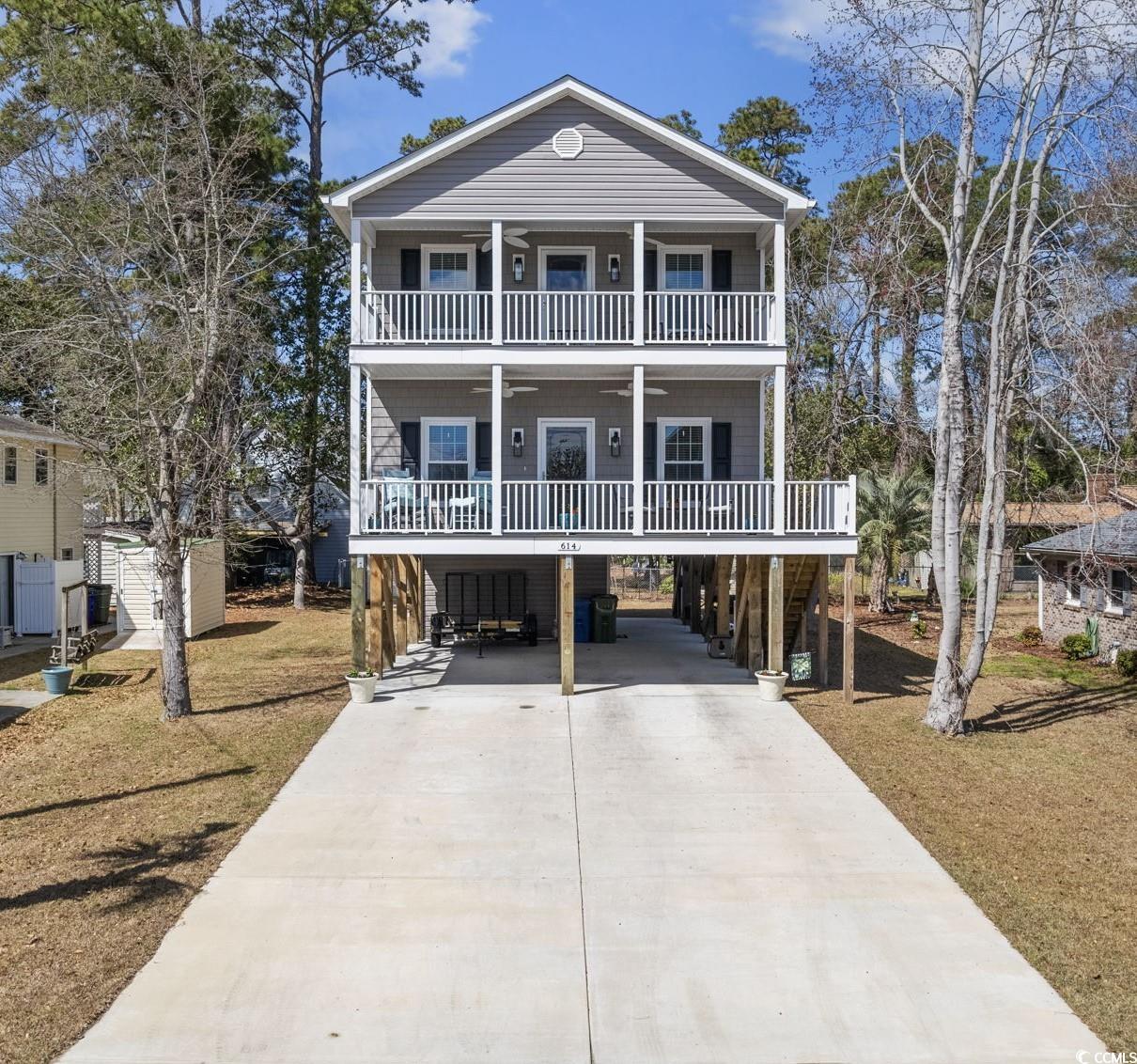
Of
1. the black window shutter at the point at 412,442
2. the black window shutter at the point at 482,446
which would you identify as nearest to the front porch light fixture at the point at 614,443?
the black window shutter at the point at 482,446

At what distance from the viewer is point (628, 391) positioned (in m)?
16.9

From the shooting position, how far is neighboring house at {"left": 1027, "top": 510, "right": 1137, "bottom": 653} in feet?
59.1

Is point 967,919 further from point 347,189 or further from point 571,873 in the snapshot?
point 347,189

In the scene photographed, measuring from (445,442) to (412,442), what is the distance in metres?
0.66

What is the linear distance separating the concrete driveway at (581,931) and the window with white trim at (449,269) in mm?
9402

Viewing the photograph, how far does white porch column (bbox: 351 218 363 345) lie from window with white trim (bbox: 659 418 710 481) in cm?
614

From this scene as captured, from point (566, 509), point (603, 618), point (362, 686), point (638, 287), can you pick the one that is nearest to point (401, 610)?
point (603, 618)

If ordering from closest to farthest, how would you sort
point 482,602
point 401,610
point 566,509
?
point 566,509
point 401,610
point 482,602

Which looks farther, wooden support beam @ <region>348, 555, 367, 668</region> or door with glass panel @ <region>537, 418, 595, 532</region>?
door with glass panel @ <region>537, 418, 595, 532</region>

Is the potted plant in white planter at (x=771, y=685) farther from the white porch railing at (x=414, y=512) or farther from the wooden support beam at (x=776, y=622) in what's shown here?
the white porch railing at (x=414, y=512)

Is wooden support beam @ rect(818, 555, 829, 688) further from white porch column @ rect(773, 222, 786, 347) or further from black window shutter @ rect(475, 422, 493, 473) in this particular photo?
black window shutter @ rect(475, 422, 493, 473)

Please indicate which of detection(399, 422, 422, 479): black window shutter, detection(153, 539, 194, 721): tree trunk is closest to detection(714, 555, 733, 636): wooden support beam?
detection(399, 422, 422, 479): black window shutter

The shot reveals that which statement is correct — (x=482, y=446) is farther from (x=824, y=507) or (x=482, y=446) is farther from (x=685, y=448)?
(x=824, y=507)

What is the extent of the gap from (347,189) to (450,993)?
12966 millimetres
